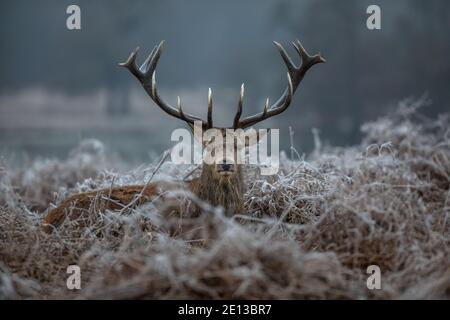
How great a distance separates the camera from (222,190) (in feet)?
13.1

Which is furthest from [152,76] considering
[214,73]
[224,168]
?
[214,73]

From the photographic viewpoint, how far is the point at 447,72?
9039mm

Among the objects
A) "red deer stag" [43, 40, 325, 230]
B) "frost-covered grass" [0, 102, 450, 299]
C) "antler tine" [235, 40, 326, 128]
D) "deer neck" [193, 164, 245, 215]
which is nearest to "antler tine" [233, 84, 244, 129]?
"red deer stag" [43, 40, 325, 230]

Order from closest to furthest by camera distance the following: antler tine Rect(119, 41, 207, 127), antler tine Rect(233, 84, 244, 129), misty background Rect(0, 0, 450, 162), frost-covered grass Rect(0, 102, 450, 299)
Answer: frost-covered grass Rect(0, 102, 450, 299) < antler tine Rect(233, 84, 244, 129) < antler tine Rect(119, 41, 207, 127) < misty background Rect(0, 0, 450, 162)

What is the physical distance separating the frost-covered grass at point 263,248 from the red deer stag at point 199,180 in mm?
173

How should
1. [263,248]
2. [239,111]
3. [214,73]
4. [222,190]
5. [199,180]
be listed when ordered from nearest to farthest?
[263,248], [239,111], [222,190], [199,180], [214,73]

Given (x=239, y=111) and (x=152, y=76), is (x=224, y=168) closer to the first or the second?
(x=239, y=111)

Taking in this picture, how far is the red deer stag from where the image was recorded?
399 cm

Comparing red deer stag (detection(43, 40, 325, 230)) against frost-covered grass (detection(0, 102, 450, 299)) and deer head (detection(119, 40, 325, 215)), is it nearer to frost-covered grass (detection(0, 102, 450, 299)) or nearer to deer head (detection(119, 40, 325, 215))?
deer head (detection(119, 40, 325, 215))

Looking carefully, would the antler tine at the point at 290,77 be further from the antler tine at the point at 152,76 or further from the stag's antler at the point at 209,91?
the antler tine at the point at 152,76

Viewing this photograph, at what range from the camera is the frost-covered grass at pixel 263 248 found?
9.70 ft

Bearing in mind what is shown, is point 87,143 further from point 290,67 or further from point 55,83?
point 290,67

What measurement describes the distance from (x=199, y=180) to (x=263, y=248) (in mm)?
1285

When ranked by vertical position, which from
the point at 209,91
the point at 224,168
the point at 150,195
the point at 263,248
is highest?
the point at 209,91
